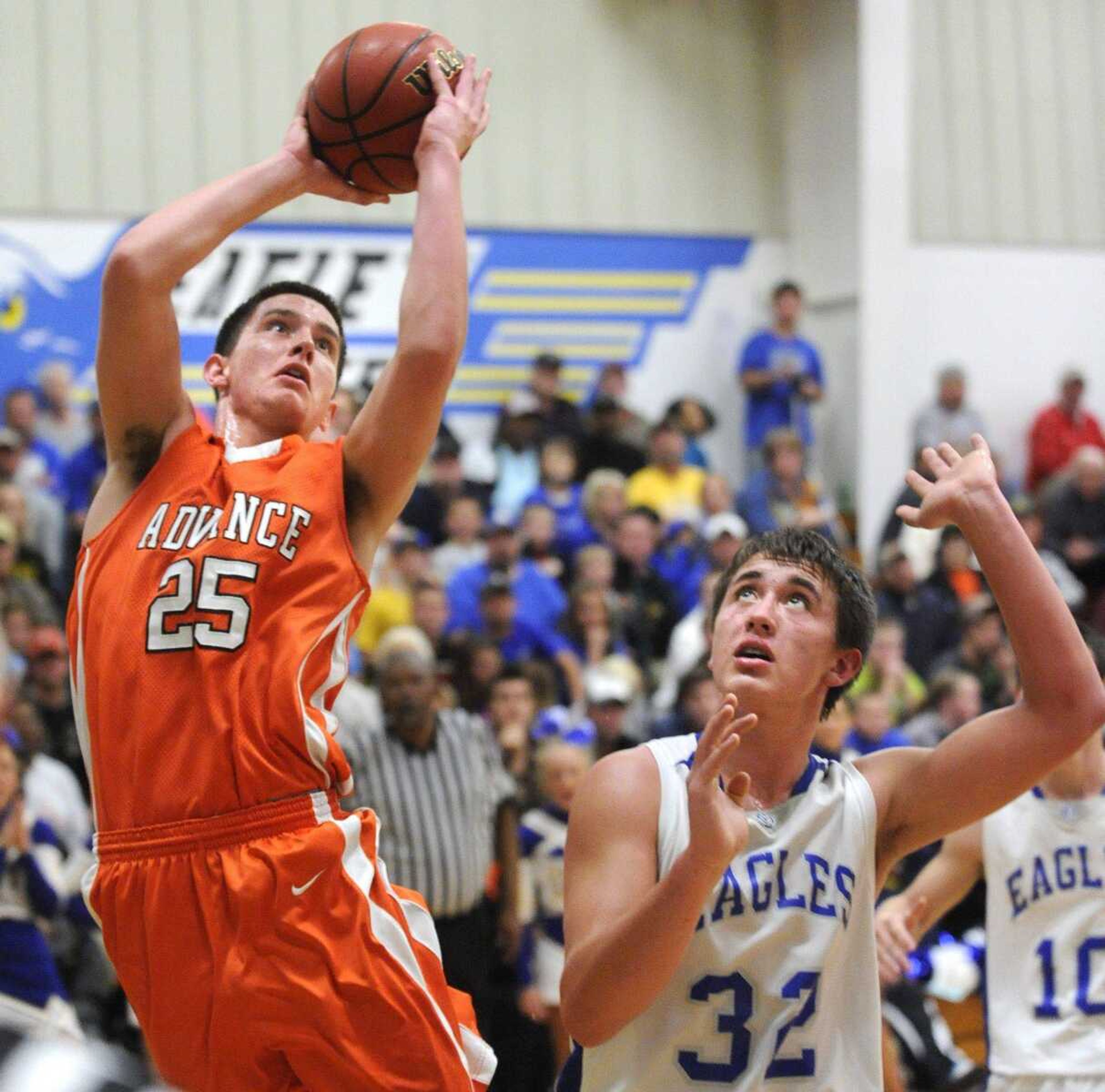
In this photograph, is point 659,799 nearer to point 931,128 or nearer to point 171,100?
point 171,100

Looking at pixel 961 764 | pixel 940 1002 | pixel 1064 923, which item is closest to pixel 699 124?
pixel 940 1002

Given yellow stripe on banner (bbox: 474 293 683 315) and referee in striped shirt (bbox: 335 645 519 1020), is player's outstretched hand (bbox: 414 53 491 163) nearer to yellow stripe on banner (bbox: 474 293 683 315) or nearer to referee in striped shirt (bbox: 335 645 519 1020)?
referee in striped shirt (bbox: 335 645 519 1020)

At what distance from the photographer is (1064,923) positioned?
16.3 feet

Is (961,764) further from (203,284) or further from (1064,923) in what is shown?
(203,284)

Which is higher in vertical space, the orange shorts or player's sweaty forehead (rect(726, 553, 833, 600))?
player's sweaty forehead (rect(726, 553, 833, 600))

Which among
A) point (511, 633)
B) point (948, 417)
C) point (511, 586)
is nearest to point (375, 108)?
point (511, 633)

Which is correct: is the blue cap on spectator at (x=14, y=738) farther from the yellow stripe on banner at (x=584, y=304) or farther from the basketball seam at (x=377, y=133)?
the yellow stripe on banner at (x=584, y=304)

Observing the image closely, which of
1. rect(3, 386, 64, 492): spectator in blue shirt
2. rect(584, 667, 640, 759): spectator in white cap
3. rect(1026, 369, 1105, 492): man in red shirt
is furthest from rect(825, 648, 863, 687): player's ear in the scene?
rect(1026, 369, 1105, 492): man in red shirt

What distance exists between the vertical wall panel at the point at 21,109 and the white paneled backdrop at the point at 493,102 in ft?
0.04

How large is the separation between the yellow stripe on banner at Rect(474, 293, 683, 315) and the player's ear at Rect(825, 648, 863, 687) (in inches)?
467

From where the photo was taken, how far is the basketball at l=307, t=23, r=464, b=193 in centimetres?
374

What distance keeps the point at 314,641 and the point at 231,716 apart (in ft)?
0.73

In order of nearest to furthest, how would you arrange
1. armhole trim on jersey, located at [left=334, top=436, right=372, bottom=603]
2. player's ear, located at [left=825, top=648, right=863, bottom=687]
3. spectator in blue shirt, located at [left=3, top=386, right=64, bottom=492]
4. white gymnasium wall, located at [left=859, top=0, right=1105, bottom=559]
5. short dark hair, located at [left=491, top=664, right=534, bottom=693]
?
armhole trim on jersey, located at [left=334, top=436, right=372, bottom=603]
player's ear, located at [left=825, top=648, right=863, bottom=687]
short dark hair, located at [left=491, top=664, right=534, bottom=693]
spectator in blue shirt, located at [left=3, top=386, right=64, bottom=492]
white gymnasium wall, located at [left=859, top=0, right=1105, bottom=559]

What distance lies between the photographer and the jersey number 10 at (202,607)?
3412 mm
